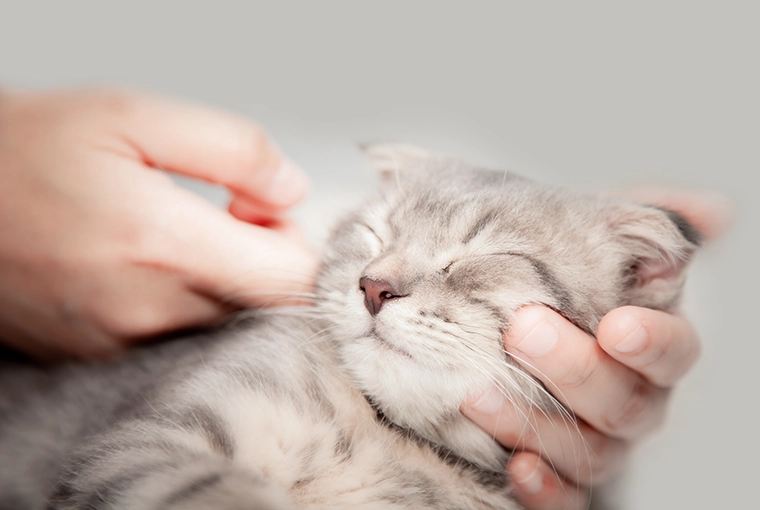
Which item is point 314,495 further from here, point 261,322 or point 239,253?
point 239,253

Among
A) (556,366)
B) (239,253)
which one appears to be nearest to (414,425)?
(556,366)

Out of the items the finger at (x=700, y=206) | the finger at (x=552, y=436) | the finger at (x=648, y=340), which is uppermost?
the finger at (x=700, y=206)

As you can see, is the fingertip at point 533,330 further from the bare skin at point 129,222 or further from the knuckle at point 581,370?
the bare skin at point 129,222

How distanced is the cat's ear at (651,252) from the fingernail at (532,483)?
39cm

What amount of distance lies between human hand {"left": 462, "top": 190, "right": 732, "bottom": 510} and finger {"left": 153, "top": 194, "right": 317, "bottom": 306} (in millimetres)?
539

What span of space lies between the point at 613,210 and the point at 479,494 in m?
0.62

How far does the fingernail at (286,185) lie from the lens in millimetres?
1459

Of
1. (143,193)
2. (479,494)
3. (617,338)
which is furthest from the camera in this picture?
(143,193)

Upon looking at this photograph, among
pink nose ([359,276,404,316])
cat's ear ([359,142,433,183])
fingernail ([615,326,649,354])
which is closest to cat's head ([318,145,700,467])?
pink nose ([359,276,404,316])

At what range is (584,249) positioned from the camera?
3.87 ft

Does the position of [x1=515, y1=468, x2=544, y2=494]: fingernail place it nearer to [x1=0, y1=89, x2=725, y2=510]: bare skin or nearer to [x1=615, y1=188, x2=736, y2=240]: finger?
[x1=0, y1=89, x2=725, y2=510]: bare skin

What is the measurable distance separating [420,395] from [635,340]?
1.27 ft

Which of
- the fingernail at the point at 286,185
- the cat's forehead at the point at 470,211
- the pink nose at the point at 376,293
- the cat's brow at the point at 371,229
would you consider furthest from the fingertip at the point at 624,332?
the fingernail at the point at 286,185

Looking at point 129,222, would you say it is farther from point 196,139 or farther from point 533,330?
point 533,330
